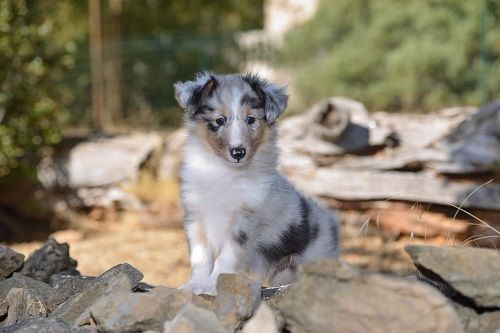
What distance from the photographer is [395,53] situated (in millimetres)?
11992

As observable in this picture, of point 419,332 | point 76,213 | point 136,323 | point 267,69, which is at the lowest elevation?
point 76,213

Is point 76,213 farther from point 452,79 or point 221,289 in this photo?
point 221,289

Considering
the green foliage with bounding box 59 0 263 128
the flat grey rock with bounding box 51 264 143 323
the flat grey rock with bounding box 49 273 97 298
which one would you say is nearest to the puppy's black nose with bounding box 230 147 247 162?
the flat grey rock with bounding box 51 264 143 323

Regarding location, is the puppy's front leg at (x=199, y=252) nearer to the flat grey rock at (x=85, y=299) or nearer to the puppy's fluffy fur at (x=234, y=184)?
the puppy's fluffy fur at (x=234, y=184)

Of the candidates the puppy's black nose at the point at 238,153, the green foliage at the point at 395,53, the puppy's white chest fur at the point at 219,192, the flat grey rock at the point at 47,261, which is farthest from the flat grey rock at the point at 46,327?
the green foliage at the point at 395,53

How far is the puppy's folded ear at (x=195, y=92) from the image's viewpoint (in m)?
4.20

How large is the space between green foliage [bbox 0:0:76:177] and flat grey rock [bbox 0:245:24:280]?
5417 mm

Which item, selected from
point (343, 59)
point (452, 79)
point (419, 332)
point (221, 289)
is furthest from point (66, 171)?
A: point (419, 332)

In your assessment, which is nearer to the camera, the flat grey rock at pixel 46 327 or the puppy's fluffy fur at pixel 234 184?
the flat grey rock at pixel 46 327

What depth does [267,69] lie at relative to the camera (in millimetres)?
14508

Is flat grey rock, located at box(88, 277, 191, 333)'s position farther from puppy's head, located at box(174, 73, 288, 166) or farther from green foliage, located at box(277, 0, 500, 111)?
green foliage, located at box(277, 0, 500, 111)

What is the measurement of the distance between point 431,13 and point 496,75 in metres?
1.71

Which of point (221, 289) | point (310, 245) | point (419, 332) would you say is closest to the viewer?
point (419, 332)

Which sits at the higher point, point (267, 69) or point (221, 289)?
point (221, 289)
